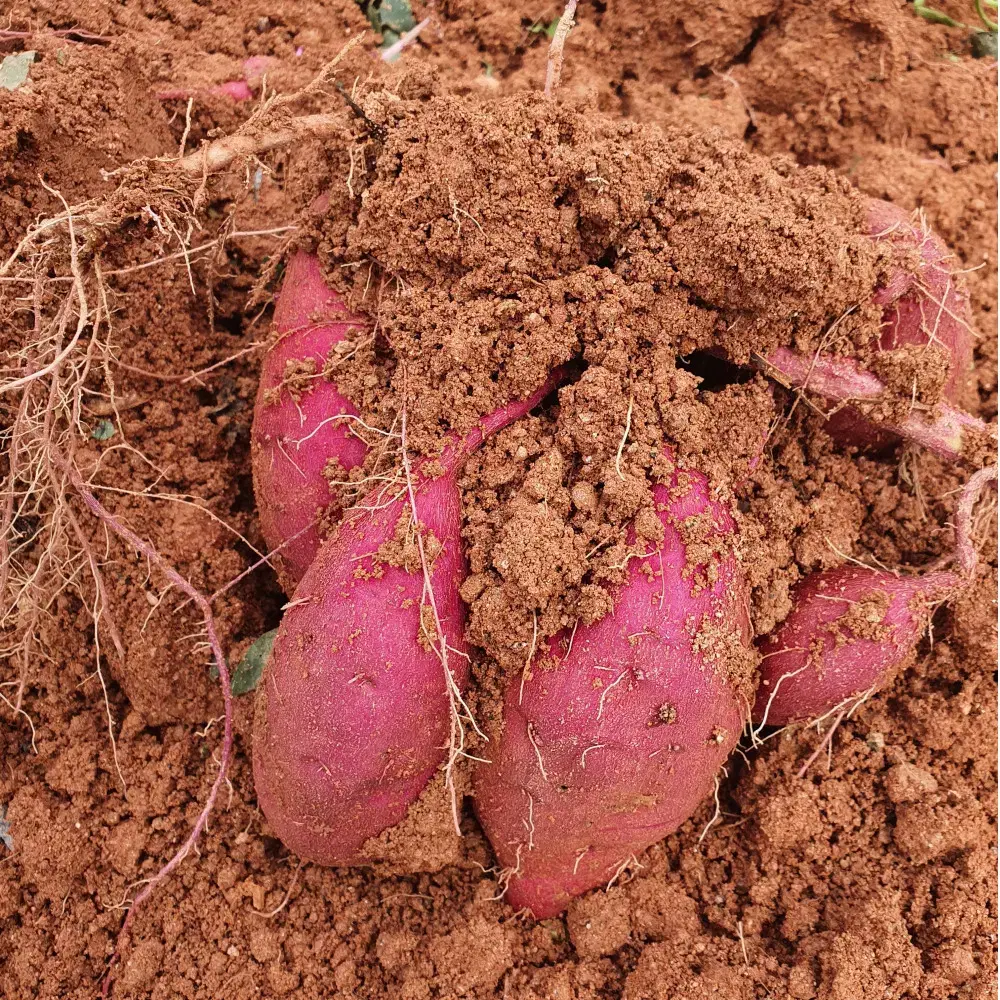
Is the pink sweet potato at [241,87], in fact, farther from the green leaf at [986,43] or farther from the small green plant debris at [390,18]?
the green leaf at [986,43]

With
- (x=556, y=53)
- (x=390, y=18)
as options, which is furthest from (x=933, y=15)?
(x=390, y=18)

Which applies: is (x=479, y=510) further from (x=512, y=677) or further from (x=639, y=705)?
(x=639, y=705)

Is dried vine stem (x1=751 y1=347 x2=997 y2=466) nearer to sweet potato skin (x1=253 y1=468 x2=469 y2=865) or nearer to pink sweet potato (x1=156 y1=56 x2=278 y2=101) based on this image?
sweet potato skin (x1=253 y1=468 x2=469 y2=865)

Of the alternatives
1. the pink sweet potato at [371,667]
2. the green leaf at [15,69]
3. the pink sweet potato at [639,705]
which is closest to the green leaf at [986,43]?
the pink sweet potato at [639,705]

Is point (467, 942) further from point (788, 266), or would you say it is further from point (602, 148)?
point (602, 148)

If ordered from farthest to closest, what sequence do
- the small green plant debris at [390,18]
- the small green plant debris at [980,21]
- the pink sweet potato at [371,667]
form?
the small green plant debris at [980,21], the small green plant debris at [390,18], the pink sweet potato at [371,667]

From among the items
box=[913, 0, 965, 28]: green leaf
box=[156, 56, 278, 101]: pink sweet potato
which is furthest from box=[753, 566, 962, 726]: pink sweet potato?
box=[156, 56, 278, 101]: pink sweet potato

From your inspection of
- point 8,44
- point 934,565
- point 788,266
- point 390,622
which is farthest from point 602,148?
point 8,44
